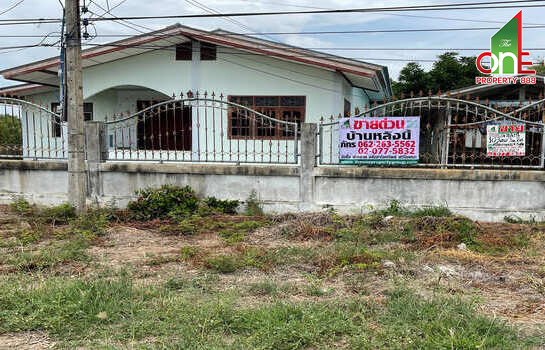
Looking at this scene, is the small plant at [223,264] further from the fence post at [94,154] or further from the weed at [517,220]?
the weed at [517,220]

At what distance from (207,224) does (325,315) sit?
408cm

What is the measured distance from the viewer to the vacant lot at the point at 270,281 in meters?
3.69

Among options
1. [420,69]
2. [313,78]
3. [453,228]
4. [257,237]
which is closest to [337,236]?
[257,237]

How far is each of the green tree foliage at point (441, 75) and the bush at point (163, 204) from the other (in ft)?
72.9

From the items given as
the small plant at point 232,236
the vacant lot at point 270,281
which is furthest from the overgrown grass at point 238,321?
the small plant at point 232,236

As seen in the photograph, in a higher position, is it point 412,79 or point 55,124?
point 412,79

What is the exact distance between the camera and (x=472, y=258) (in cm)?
583

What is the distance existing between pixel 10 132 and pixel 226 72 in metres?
6.19

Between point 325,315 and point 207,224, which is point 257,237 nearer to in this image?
point 207,224

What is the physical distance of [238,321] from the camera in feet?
12.8

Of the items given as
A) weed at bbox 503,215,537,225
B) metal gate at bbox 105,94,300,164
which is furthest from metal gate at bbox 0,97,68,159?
weed at bbox 503,215,537,225

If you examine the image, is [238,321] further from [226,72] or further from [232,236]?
[226,72]

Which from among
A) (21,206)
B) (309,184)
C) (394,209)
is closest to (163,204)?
(309,184)

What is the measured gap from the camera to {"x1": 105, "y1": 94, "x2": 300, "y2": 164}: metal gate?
8.52 metres
